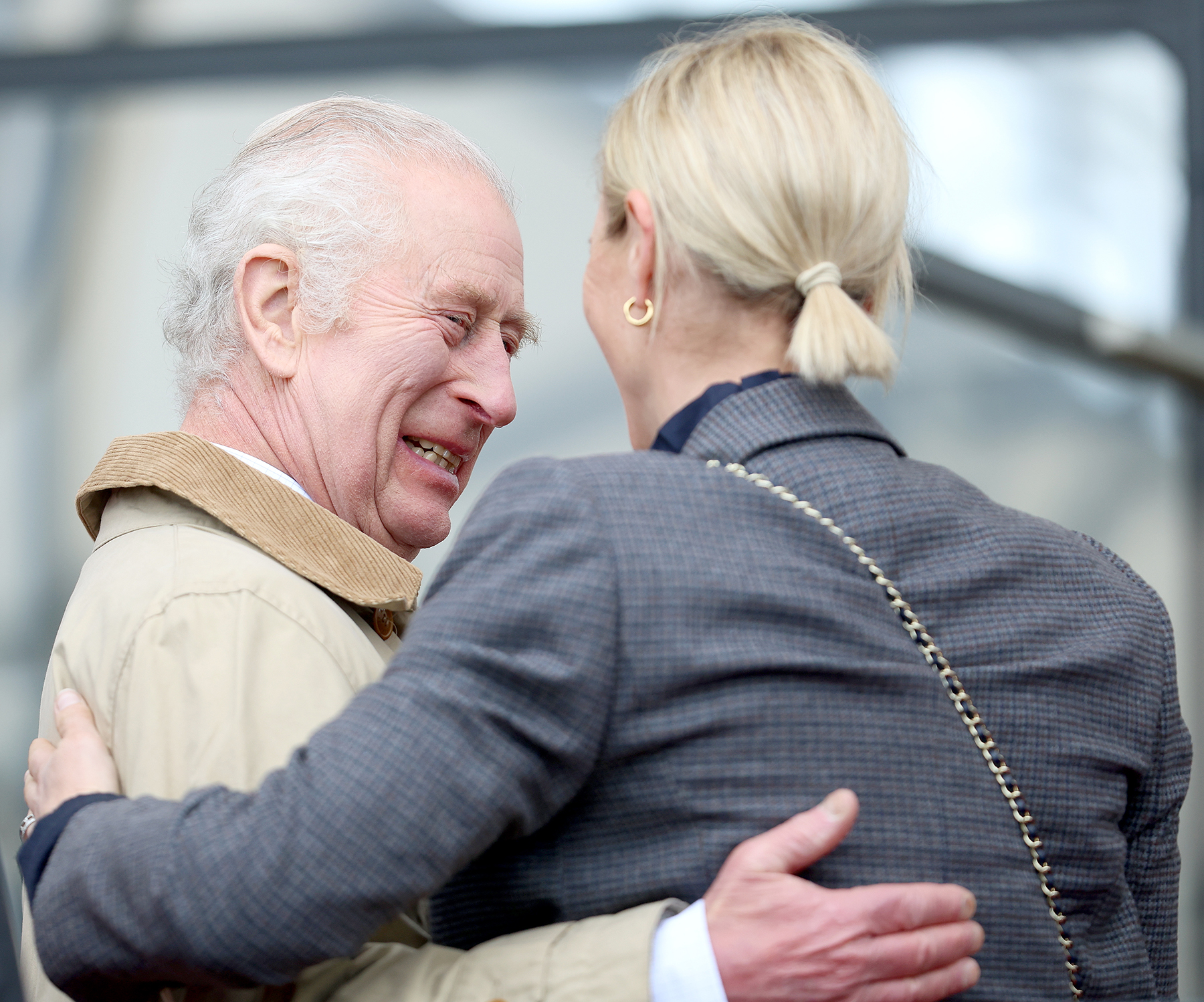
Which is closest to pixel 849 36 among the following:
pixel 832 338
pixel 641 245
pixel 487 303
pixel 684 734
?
pixel 487 303

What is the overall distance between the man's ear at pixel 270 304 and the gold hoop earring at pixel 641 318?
2.09 ft

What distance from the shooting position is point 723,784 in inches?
43.6

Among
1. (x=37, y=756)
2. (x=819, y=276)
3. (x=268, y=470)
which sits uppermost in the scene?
Result: (x=819, y=276)

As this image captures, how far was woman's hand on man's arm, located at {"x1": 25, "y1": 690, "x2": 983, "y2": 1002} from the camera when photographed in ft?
3.55

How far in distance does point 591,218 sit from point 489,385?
294 cm

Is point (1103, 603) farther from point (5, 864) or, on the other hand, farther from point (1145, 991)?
point (5, 864)

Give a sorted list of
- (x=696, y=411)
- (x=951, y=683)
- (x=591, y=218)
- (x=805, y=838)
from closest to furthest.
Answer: (x=805, y=838), (x=951, y=683), (x=696, y=411), (x=591, y=218)

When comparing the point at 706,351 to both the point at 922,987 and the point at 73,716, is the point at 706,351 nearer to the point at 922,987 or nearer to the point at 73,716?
the point at 922,987

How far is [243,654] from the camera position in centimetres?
129

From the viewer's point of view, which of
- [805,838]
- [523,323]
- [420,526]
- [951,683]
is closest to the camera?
[805,838]

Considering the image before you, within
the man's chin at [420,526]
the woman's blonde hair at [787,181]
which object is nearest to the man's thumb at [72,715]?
the man's chin at [420,526]

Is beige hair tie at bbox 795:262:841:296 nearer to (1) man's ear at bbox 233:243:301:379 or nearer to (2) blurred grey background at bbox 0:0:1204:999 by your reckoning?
(1) man's ear at bbox 233:243:301:379

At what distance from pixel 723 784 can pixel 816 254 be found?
521 mm

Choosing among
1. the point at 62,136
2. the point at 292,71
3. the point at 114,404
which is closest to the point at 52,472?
the point at 114,404
